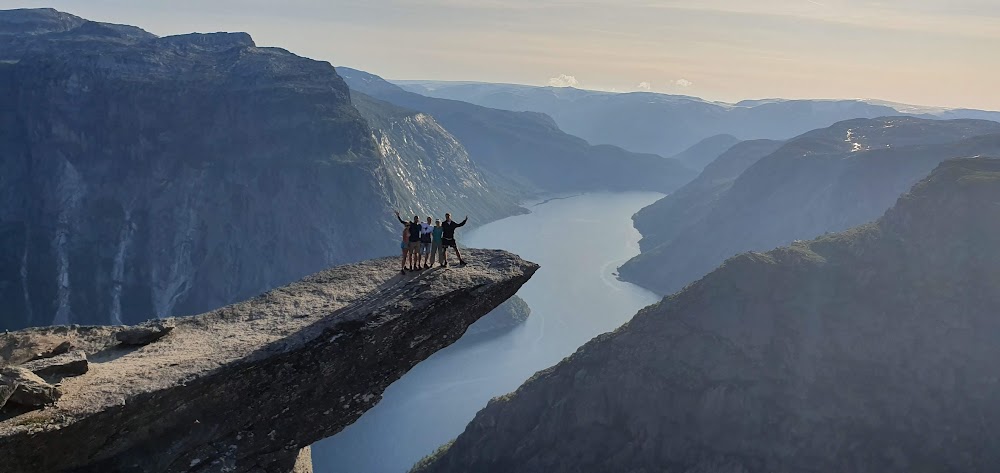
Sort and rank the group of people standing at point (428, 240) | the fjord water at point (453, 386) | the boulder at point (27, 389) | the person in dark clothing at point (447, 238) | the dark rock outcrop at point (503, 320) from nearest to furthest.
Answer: the boulder at point (27, 389) < the group of people standing at point (428, 240) < the person in dark clothing at point (447, 238) < the fjord water at point (453, 386) < the dark rock outcrop at point (503, 320)

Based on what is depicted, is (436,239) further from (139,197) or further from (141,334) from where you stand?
(139,197)

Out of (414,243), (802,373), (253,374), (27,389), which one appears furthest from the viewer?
(802,373)

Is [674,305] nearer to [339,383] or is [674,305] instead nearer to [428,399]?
[428,399]

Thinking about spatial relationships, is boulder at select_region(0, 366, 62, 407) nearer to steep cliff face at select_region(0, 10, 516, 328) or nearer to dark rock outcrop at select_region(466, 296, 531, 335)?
dark rock outcrop at select_region(466, 296, 531, 335)

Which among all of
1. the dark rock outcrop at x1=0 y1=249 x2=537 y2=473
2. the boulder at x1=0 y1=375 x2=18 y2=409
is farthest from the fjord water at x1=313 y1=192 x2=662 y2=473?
the boulder at x1=0 y1=375 x2=18 y2=409

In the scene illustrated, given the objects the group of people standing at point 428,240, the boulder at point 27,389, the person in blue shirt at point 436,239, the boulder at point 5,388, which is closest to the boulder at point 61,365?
the boulder at point 27,389

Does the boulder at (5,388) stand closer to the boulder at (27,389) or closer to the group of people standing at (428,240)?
the boulder at (27,389)

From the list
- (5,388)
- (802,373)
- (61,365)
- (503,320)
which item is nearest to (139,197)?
(503,320)
